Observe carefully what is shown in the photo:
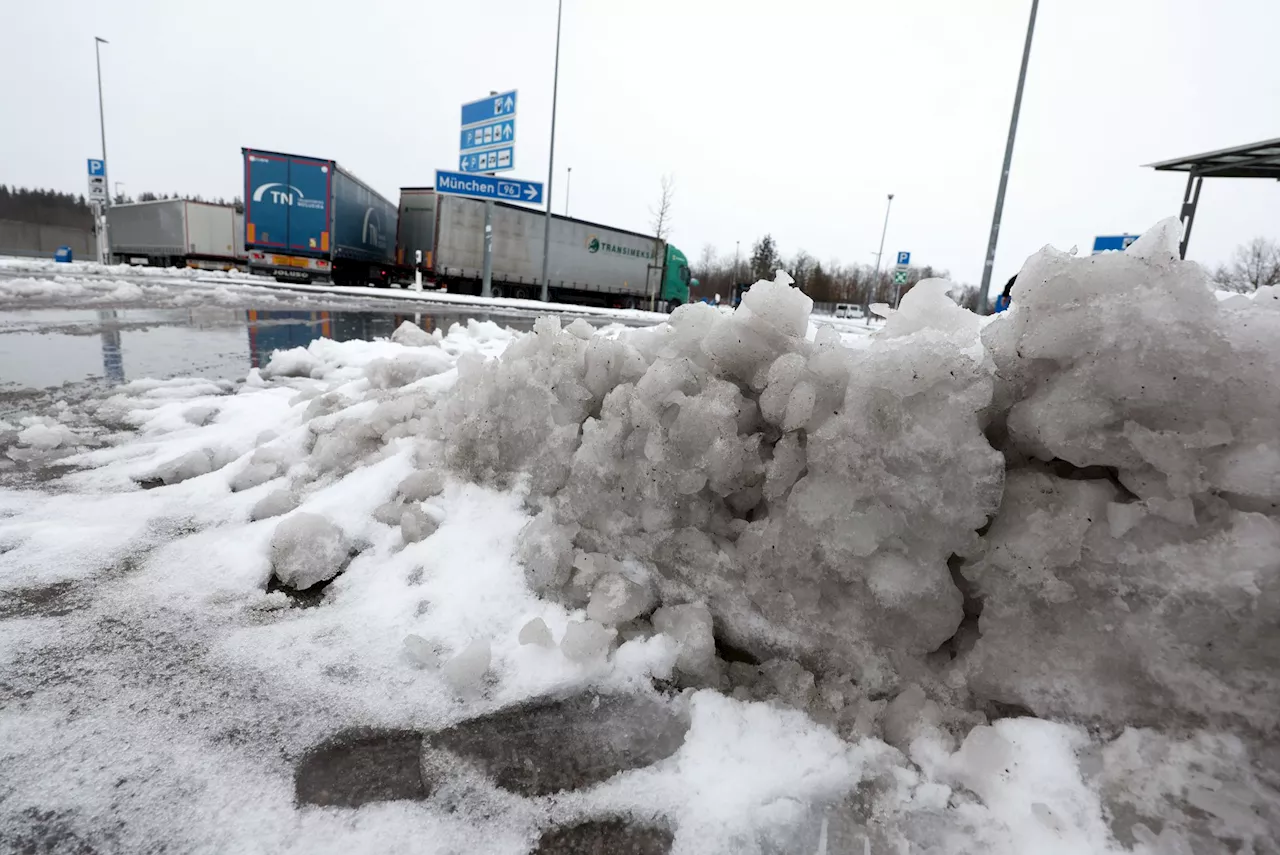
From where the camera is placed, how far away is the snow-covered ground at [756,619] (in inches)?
54.4

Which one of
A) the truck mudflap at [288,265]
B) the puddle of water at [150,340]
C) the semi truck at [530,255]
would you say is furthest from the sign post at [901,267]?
the truck mudflap at [288,265]

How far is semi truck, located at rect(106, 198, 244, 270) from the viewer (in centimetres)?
3161

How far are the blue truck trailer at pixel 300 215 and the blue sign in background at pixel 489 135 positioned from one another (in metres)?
5.45

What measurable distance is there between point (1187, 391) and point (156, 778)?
266cm

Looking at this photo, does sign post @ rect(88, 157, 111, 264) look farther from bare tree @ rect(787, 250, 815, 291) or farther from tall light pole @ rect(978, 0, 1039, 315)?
bare tree @ rect(787, 250, 815, 291)

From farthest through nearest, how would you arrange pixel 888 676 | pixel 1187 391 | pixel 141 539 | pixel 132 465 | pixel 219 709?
pixel 132 465, pixel 141 539, pixel 888 676, pixel 219 709, pixel 1187 391

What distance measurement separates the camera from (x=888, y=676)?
5.84 ft

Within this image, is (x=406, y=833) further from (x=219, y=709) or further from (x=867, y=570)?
(x=867, y=570)

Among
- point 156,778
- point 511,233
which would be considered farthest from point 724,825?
point 511,233

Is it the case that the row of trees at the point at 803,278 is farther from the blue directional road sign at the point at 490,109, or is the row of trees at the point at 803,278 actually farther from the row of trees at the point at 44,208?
the row of trees at the point at 44,208

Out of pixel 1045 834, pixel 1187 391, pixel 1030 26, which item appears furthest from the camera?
pixel 1030 26

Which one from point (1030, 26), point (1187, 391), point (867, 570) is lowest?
point (867, 570)

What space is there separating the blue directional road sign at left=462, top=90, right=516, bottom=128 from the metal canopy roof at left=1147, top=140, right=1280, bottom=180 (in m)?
15.9

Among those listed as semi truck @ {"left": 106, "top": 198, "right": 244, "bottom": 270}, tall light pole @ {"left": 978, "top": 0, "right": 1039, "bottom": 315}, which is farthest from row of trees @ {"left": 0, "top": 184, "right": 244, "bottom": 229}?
tall light pole @ {"left": 978, "top": 0, "right": 1039, "bottom": 315}
